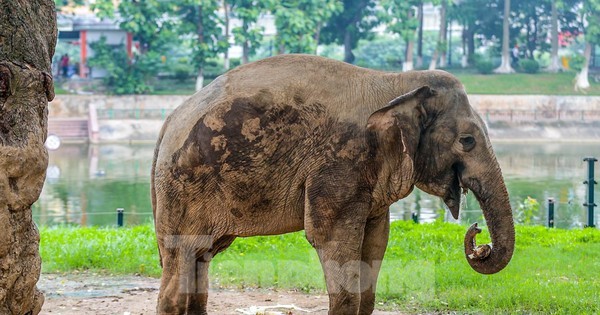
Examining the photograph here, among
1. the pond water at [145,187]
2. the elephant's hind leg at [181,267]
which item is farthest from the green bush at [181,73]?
the elephant's hind leg at [181,267]

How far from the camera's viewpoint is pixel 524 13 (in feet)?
180

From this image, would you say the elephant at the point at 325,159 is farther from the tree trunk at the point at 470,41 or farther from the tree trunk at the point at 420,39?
the tree trunk at the point at 470,41

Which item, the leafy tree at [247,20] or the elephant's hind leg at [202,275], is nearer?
the elephant's hind leg at [202,275]

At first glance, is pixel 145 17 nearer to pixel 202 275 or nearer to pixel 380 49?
pixel 380 49

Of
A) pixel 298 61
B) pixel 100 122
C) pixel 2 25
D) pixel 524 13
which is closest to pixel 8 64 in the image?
pixel 2 25

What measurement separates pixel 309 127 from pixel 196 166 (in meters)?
0.73

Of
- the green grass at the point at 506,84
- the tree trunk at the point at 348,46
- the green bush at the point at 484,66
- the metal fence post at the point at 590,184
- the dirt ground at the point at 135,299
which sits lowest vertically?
the dirt ground at the point at 135,299

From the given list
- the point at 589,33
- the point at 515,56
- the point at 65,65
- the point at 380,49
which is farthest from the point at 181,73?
the point at 589,33

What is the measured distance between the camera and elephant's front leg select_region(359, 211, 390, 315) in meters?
6.44

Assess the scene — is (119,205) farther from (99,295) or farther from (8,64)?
(8,64)

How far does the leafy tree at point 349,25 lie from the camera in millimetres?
52625

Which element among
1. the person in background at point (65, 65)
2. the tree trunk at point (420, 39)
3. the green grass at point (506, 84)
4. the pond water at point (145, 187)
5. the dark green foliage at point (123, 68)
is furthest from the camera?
the tree trunk at point (420, 39)

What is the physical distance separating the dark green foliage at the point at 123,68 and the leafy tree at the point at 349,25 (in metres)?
9.63

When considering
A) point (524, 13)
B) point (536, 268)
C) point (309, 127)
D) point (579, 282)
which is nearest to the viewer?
point (309, 127)
